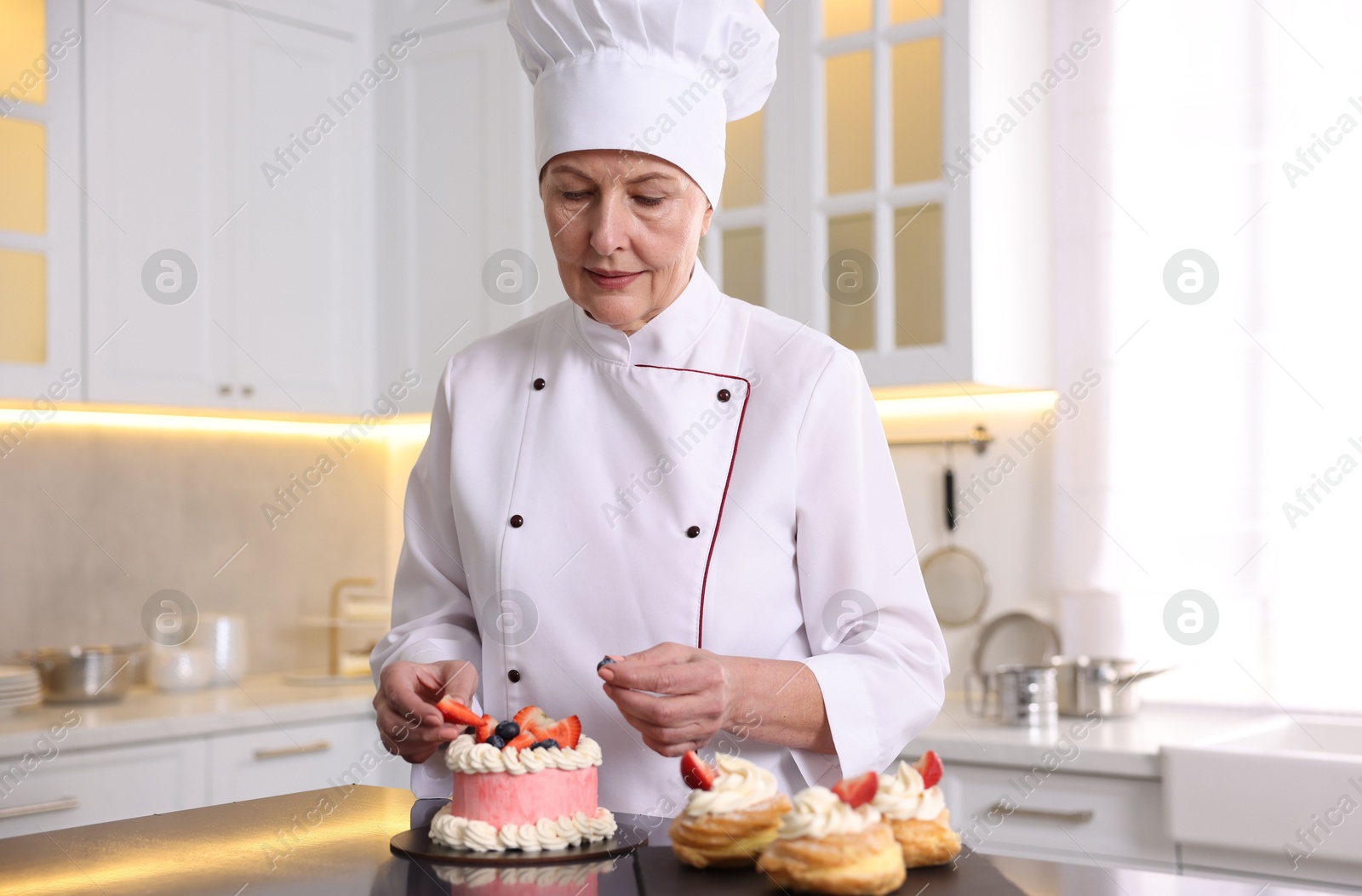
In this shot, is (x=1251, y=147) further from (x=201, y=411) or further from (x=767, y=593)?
(x=201, y=411)

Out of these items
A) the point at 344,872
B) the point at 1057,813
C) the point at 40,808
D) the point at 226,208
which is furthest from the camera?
the point at 226,208

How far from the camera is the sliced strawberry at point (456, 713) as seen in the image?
3.79ft

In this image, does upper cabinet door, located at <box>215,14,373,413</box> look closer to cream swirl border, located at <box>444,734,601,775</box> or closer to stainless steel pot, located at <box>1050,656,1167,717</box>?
stainless steel pot, located at <box>1050,656,1167,717</box>

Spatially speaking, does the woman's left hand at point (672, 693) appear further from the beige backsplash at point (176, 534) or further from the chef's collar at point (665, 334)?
the beige backsplash at point (176, 534)

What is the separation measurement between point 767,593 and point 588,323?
366 mm

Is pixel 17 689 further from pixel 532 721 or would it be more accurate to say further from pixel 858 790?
pixel 858 790

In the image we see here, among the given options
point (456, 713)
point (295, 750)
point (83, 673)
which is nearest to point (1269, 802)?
point (456, 713)

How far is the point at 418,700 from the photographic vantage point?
120 centimetres

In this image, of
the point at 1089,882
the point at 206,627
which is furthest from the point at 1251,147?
the point at 206,627

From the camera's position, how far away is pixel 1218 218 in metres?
2.59

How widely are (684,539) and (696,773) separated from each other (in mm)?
308

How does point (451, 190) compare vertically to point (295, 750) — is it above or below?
above

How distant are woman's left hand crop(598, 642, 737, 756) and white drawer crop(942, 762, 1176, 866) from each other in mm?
1233

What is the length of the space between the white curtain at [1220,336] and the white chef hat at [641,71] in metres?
1.50
